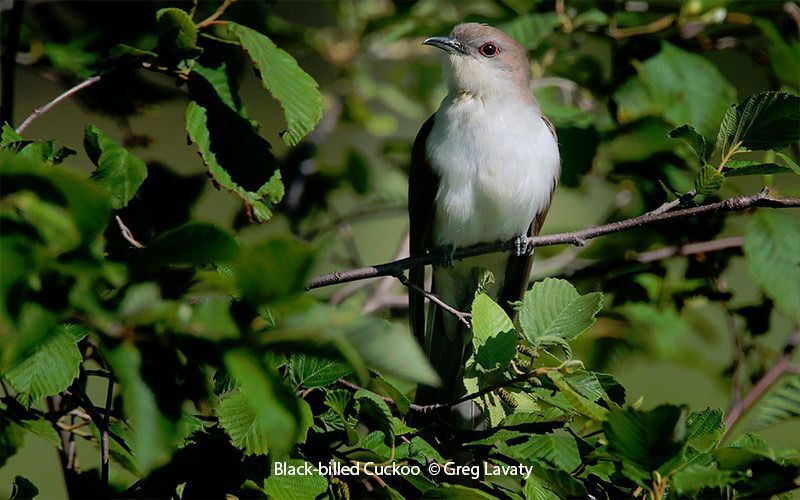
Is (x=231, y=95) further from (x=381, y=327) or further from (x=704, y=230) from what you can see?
(x=704, y=230)

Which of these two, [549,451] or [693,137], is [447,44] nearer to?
[693,137]

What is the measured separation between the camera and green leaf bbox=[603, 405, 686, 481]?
174 cm

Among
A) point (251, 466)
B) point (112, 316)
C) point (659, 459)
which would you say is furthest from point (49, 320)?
point (659, 459)

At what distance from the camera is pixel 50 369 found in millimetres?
1975

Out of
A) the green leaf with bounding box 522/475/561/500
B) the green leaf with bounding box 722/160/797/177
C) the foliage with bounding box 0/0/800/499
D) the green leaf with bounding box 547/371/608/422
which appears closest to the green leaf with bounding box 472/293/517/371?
the foliage with bounding box 0/0/800/499

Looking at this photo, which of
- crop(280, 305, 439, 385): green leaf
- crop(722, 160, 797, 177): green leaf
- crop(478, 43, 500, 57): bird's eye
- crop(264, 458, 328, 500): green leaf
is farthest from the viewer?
crop(478, 43, 500, 57): bird's eye

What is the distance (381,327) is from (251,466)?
3.33 feet

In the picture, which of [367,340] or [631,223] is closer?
[367,340]

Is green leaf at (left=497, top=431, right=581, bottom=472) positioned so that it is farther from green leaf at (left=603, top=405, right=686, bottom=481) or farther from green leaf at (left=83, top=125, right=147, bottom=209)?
green leaf at (left=83, top=125, right=147, bottom=209)

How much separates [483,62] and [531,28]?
0.56 metres

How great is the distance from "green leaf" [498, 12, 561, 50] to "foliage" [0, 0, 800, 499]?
1 centimetres

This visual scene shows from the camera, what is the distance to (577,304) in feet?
7.16

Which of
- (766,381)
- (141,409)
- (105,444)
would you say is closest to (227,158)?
(105,444)

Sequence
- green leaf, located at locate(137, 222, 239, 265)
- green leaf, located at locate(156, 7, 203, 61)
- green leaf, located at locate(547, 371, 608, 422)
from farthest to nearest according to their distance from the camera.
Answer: green leaf, located at locate(156, 7, 203, 61), green leaf, located at locate(547, 371, 608, 422), green leaf, located at locate(137, 222, 239, 265)
